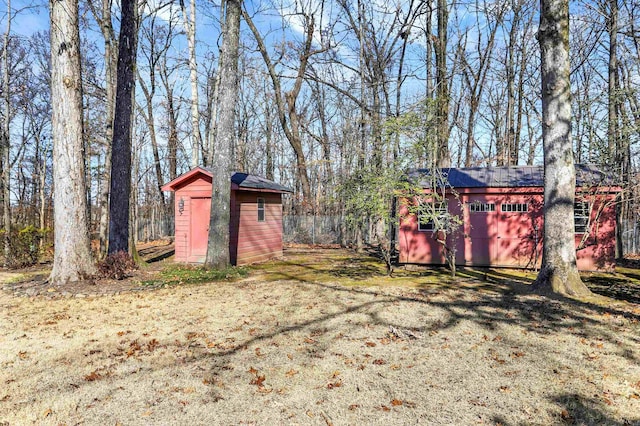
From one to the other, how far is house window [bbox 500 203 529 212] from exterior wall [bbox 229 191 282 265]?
7.23 meters

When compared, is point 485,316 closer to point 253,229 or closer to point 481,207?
point 481,207

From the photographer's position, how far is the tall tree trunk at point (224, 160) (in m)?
9.43

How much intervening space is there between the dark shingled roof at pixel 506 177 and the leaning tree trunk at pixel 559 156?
321 cm

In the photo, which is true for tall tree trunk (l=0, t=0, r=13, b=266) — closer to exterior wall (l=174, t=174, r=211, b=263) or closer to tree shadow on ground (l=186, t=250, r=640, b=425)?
exterior wall (l=174, t=174, r=211, b=263)

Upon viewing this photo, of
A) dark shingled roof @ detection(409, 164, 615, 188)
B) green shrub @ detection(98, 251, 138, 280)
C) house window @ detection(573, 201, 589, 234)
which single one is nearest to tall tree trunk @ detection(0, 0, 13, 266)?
green shrub @ detection(98, 251, 138, 280)

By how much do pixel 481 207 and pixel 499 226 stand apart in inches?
27.6

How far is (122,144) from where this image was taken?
30.2ft

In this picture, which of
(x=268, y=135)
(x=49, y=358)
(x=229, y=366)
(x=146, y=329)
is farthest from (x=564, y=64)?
(x=268, y=135)

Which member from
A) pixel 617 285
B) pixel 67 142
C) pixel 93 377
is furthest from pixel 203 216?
pixel 617 285

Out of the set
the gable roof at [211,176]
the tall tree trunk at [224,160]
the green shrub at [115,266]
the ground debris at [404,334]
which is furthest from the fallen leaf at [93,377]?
the gable roof at [211,176]

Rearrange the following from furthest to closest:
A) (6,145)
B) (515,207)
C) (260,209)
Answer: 1. (6,145)
2. (260,209)
3. (515,207)

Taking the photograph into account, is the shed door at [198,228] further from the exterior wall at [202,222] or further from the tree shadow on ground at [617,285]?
the tree shadow on ground at [617,285]

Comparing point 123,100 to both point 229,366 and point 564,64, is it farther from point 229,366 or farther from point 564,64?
point 564,64

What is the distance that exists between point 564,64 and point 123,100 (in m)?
9.40
